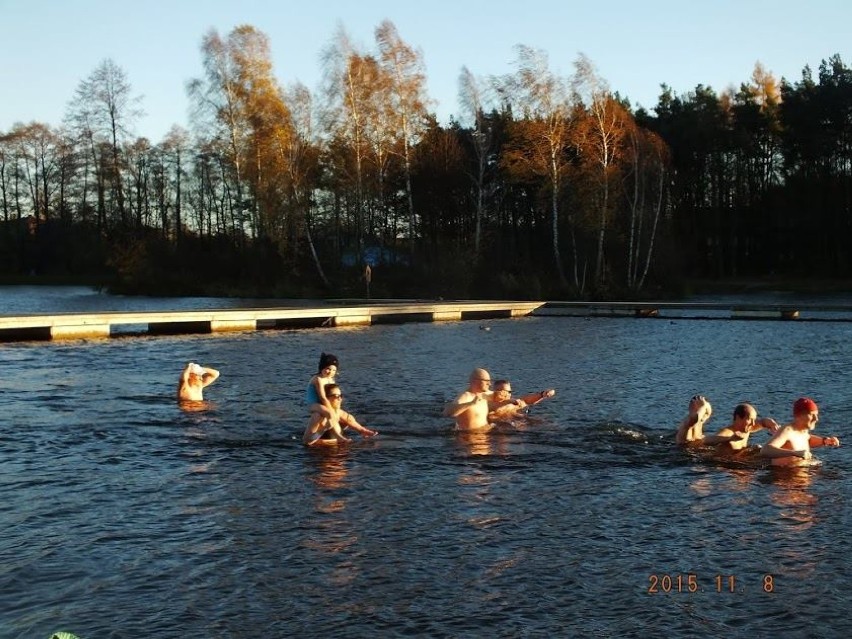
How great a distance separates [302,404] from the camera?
15031 mm

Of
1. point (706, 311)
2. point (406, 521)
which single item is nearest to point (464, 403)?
point (406, 521)

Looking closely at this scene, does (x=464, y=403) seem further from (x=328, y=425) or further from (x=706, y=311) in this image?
(x=706, y=311)

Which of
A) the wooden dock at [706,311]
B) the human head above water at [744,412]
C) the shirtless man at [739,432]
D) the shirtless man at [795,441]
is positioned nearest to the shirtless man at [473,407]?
the shirtless man at [739,432]

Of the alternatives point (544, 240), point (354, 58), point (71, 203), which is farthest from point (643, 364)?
point (71, 203)

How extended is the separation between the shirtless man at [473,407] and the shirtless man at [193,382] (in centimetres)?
419

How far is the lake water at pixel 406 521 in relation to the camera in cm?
621

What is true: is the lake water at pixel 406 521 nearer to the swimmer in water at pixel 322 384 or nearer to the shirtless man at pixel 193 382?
the shirtless man at pixel 193 382

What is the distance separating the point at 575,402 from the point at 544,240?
42524 millimetres

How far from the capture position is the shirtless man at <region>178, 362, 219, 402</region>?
1477 centimetres

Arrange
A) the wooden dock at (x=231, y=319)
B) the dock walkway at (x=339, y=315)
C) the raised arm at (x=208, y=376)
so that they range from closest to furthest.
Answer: the raised arm at (x=208, y=376), the wooden dock at (x=231, y=319), the dock walkway at (x=339, y=315)

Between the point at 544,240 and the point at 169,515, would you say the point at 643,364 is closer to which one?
the point at 169,515

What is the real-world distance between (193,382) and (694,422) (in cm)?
777

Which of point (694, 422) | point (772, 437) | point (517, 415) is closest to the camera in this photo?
point (772, 437)

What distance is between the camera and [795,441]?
1042 cm
